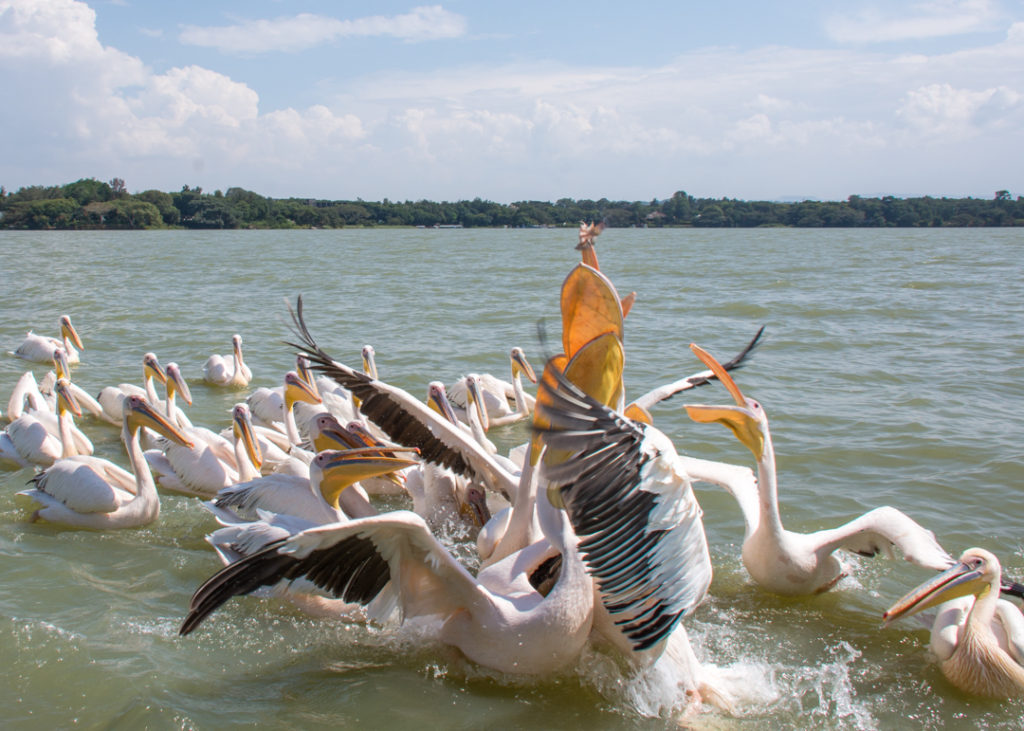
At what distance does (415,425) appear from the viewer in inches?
186

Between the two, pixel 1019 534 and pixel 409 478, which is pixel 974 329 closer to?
pixel 1019 534

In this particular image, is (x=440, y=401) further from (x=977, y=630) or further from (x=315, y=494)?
(x=977, y=630)

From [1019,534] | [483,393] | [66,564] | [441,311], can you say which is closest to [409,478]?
[66,564]

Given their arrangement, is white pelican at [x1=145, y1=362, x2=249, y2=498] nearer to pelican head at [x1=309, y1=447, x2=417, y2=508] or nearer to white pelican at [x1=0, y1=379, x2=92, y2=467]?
white pelican at [x1=0, y1=379, x2=92, y2=467]

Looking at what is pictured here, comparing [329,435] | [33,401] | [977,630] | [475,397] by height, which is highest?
[329,435]

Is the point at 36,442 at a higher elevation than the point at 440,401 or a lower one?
lower

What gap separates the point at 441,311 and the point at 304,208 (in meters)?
63.9

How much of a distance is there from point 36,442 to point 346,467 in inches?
132

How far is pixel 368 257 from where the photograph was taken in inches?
1314

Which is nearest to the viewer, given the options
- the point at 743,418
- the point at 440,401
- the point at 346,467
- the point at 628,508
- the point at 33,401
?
the point at 628,508

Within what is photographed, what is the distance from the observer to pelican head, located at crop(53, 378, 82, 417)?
265 inches

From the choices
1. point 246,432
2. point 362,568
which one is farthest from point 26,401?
point 362,568

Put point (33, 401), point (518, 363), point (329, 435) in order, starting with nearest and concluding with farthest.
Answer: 1. point (329, 435)
2. point (33, 401)
3. point (518, 363)

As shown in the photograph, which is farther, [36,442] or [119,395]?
[119,395]
